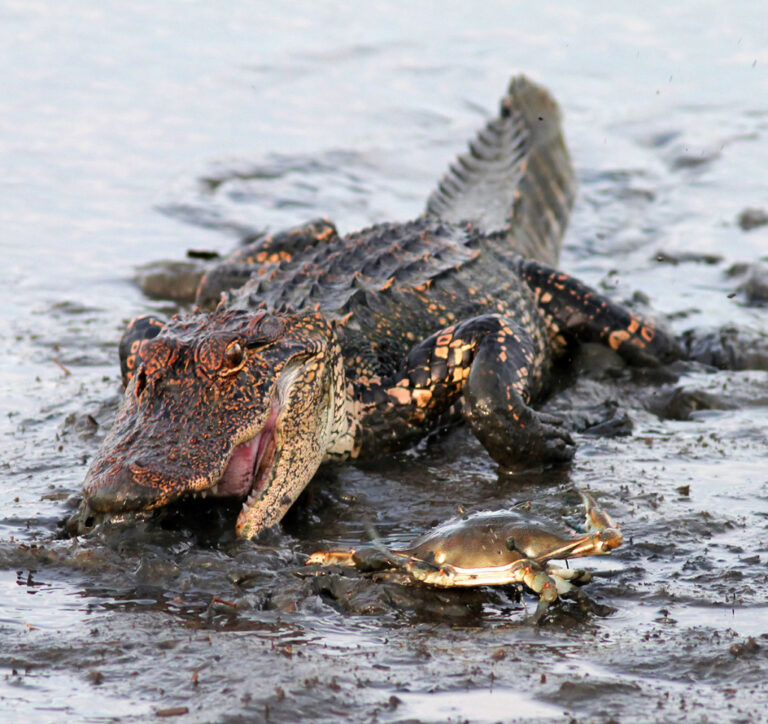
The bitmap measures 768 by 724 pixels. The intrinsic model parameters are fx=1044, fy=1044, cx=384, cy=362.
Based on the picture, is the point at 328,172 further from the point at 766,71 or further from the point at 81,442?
the point at 766,71

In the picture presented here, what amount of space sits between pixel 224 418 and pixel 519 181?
5046 millimetres

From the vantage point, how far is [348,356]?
17.9ft

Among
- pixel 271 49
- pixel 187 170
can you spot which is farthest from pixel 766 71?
pixel 187 170

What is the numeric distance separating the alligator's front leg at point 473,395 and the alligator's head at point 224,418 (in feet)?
1.70

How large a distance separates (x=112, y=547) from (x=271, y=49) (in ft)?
44.3

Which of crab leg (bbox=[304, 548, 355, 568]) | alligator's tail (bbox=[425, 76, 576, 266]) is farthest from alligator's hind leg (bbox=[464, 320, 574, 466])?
alligator's tail (bbox=[425, 76, 576, 266])

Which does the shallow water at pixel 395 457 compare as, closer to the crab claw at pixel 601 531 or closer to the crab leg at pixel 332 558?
the crab leg at pixel 332 558

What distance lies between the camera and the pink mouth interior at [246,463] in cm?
449

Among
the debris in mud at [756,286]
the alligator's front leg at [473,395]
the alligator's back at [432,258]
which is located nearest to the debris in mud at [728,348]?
the debris in mud at [756,286]

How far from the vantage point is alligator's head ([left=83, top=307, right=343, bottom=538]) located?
396 centimetres

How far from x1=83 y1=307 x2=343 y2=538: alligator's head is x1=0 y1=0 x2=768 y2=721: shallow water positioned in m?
0.24

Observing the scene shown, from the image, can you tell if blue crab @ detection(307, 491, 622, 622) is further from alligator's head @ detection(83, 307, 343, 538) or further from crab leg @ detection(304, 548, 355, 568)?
alligator's head @ detection(83, 307, 343, 538)

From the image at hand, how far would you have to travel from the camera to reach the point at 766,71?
15.9 metres

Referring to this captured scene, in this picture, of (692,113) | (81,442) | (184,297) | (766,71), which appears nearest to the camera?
(81,442)
